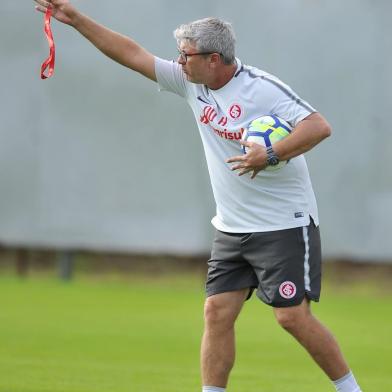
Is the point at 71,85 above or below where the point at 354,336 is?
above

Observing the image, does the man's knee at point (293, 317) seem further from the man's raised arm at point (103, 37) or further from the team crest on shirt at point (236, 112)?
the man's raised arm at point (103, 37)

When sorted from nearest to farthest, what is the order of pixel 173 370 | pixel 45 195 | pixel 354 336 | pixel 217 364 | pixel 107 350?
pixel 217 364, pixel 173 370, pixel 107 350, pixel 354 336, pixel 45 195

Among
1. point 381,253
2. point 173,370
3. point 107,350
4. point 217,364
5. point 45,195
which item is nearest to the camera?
point 217,364

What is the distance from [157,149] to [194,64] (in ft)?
21.4

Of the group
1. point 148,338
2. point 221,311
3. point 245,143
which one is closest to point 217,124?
point 245,143

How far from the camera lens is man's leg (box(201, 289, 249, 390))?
214 inches

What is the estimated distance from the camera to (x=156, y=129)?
11.8m

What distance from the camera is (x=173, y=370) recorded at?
7215 mm

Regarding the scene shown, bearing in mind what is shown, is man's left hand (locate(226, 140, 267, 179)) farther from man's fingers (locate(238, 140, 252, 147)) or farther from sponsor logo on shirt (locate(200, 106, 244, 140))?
sponsor logo on shirt (locate(200, 106, 244, 140))

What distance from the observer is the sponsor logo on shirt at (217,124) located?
5297mm

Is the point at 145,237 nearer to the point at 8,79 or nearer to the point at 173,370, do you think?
the point at 8,79

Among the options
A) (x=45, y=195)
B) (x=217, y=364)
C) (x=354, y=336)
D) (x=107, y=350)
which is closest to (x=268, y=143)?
(x=217, y=364)

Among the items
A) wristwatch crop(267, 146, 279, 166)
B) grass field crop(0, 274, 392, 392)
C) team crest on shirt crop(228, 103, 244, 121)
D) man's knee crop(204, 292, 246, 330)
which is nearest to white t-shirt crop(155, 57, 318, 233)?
team crest on shirt crop(228, 103, 244, 121)

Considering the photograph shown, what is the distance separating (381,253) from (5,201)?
13.7 feet
